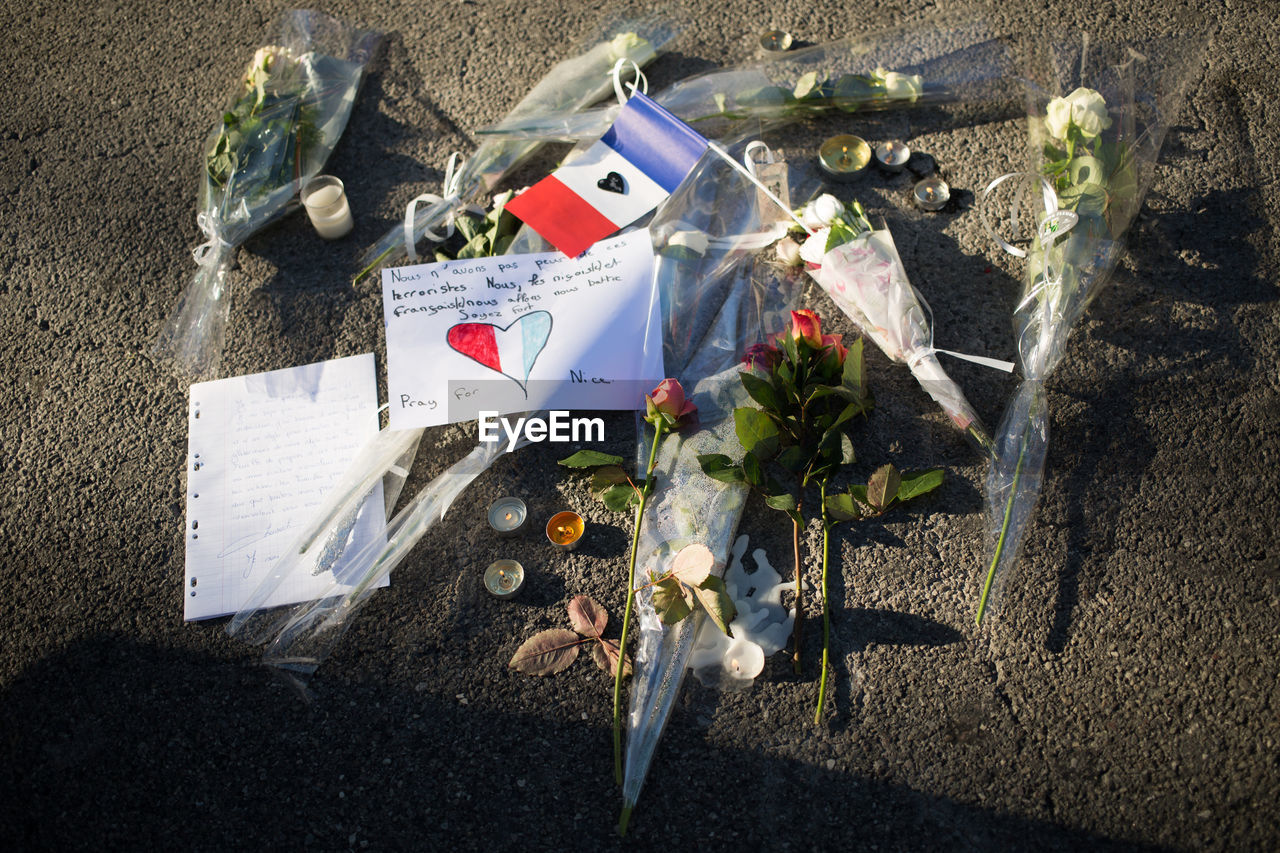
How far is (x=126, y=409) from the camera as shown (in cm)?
197

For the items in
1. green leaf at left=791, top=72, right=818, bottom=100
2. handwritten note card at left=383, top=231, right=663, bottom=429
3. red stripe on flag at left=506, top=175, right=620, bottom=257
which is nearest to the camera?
handwritten note card at left=383, top=231, right=663, bottom=429

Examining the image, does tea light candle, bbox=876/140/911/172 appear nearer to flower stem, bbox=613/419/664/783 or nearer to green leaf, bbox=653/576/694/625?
flower stem, bbox=613/419/664/783

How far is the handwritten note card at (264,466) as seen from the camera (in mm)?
1760

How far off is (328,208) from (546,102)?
629mm

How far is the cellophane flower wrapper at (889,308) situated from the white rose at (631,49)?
811 mm

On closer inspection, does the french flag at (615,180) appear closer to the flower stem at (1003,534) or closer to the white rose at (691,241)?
the white rose at (691,241)

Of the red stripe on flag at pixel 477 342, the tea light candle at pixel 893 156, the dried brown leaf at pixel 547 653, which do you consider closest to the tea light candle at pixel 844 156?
the tea light candle at pixel 893 156

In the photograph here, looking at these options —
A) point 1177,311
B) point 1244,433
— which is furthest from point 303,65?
point 1244,433

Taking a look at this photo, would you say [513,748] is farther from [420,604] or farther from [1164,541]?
[1164,541]

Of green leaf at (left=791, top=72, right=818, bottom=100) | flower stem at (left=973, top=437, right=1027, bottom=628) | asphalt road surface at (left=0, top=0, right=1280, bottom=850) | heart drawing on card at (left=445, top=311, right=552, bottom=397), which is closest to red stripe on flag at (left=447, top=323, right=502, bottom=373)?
heart drawing on card at (left=445, top=311, right=552, bottom=397)

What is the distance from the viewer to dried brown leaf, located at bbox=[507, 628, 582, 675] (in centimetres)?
160

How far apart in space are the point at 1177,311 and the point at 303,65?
7.57 feet

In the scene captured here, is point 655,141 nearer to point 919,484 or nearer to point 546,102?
point 546,102

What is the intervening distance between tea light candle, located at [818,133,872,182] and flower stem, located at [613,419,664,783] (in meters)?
0.85
